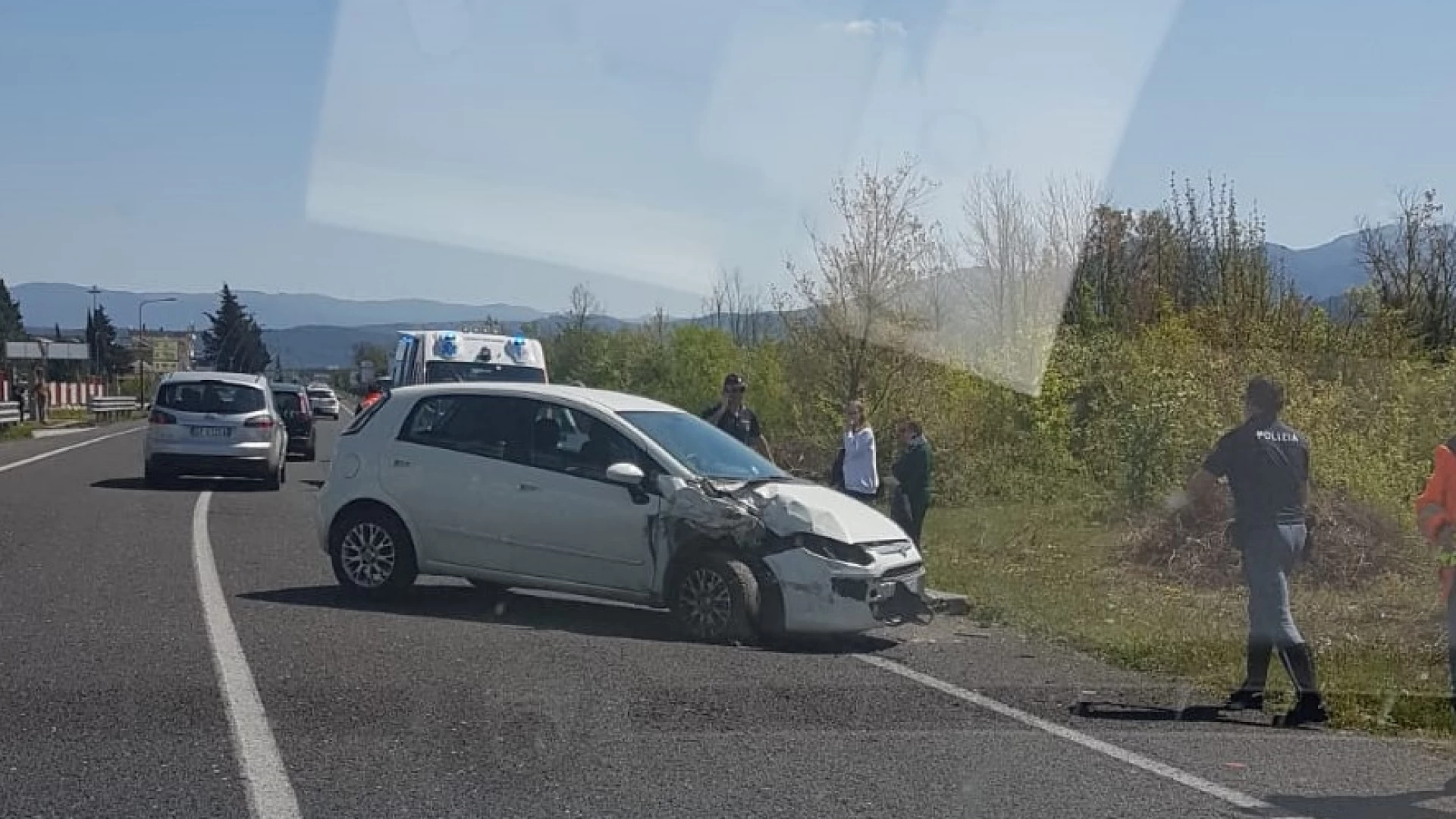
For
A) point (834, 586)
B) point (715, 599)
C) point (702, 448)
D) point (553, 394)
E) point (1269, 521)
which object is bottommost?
point (715, 599)

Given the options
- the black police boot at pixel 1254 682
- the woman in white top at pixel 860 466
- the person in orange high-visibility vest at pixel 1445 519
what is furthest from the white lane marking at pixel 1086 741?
the woman in white top at pixel 860 466

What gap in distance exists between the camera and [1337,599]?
14.0m

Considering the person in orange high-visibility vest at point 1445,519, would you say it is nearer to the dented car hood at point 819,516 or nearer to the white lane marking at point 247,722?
the dented car hood at point 819,516

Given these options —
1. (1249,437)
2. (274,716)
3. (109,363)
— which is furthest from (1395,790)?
(109,363)

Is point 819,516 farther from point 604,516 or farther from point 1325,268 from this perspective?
point 1325,268

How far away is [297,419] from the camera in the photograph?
3203cm

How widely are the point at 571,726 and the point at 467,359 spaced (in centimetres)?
1724

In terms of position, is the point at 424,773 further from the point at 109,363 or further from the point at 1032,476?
the point at 109,363

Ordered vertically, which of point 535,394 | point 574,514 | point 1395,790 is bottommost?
point 1395,790

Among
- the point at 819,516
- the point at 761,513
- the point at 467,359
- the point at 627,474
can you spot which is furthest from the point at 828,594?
the point at 467,359

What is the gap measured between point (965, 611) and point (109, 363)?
388ft

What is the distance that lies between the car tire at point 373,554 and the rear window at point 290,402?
20437 millimetres

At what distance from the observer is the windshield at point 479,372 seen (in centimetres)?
2444

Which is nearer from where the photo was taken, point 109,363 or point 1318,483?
point 1318,483
